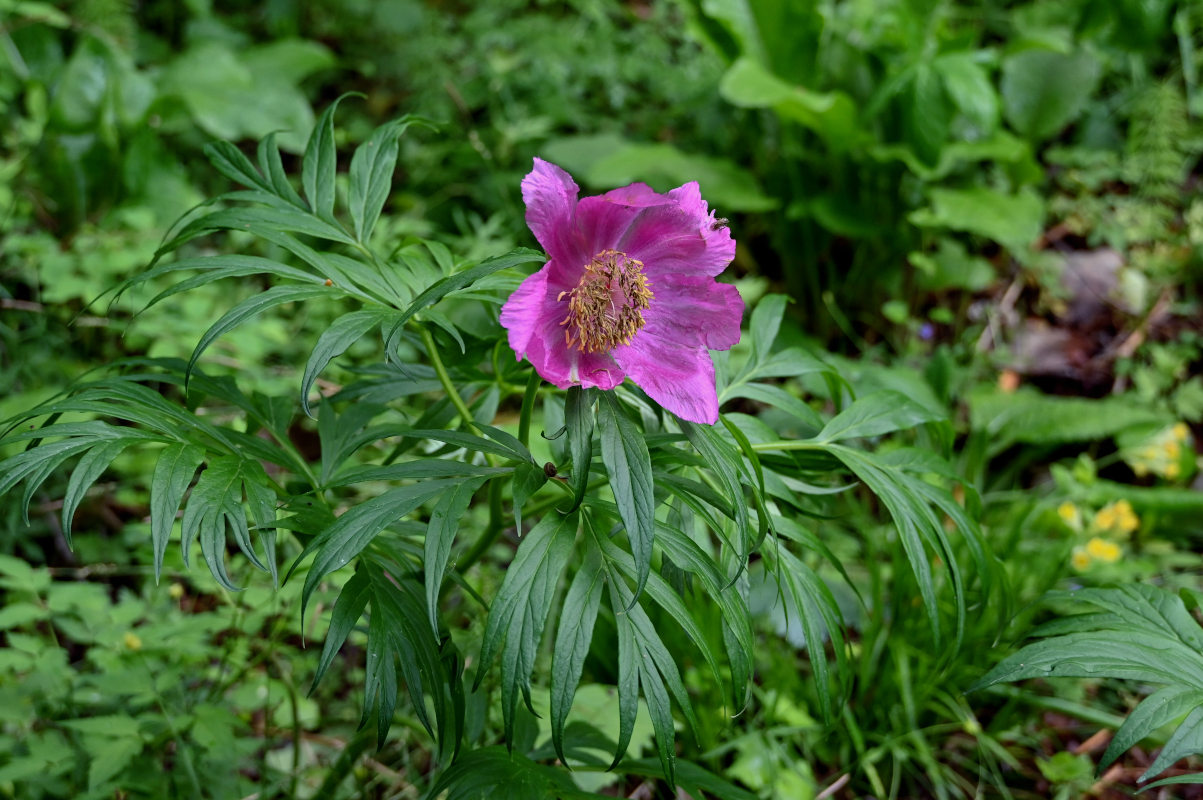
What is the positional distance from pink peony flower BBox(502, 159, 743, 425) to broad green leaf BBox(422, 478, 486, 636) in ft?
0.52

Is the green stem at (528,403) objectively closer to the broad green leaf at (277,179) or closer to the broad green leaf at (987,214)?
the broad green leaf at (277,179)

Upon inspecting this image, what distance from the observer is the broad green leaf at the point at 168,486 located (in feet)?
3.08

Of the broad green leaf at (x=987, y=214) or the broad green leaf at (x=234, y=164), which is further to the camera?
the broad green leaf at (x=987, y=214)

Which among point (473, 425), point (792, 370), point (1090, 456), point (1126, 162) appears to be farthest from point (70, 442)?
point (1126, 162)

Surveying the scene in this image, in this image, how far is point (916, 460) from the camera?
4.21 ft

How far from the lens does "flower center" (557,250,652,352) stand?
0.99m

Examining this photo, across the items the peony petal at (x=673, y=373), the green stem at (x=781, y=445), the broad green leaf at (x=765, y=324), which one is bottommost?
the green stem at (x=781, y=445)

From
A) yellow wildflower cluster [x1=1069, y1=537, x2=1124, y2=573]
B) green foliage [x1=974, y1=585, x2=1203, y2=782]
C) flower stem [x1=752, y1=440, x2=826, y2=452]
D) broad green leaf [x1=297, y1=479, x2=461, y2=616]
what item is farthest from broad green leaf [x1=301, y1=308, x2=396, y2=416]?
yellow wildflower cluster [x1=1069, y1=537, x2=1124, y2=573]

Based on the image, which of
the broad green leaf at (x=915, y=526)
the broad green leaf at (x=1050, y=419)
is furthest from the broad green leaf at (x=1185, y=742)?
the broad green leaf at (x=1050, y=419)

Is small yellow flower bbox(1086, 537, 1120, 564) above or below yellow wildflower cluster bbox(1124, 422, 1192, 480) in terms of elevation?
above

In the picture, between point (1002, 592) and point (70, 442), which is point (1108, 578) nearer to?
point (1002, 592)

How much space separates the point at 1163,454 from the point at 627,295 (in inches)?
90.1

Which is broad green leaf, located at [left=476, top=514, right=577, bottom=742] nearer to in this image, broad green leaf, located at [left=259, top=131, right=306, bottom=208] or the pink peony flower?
the pink peony flower

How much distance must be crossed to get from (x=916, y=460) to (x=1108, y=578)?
1309 mm
